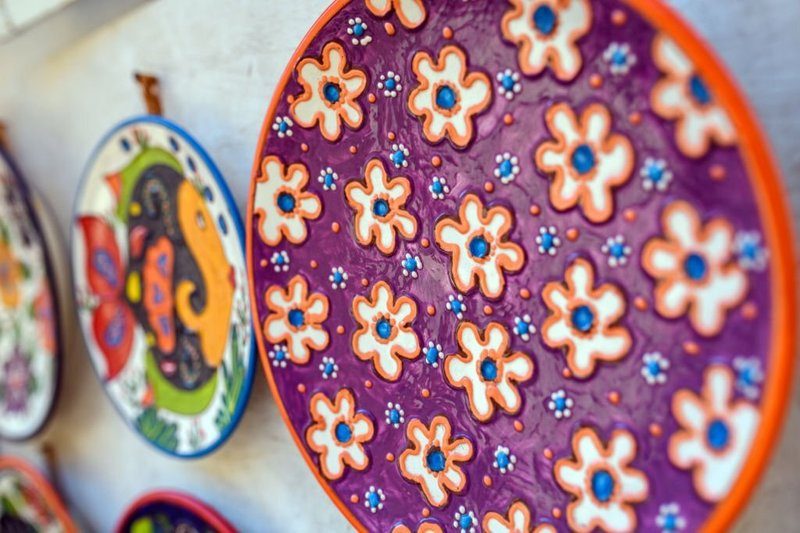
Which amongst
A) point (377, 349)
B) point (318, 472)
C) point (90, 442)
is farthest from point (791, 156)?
point (90, 442)

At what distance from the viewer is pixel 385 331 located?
54 cm

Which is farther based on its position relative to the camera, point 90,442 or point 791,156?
point 90,442

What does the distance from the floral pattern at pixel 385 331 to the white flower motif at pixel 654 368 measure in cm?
18

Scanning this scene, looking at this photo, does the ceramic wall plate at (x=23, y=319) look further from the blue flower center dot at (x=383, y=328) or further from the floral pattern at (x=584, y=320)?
the floral pattern at (x=584, y=320)

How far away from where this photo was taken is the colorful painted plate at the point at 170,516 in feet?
2.34

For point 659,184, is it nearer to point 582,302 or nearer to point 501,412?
point 582,302

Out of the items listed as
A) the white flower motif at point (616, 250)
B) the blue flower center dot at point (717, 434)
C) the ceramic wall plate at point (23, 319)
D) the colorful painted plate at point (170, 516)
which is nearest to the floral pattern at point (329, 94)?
the white flower motif at point (616, 250)

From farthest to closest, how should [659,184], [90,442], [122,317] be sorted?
[90,442] < [122,317] < [659,184]

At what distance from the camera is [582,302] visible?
42 centimetres

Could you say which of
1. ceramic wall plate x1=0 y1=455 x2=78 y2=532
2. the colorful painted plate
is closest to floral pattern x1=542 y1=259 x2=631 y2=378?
the colorful painted plate

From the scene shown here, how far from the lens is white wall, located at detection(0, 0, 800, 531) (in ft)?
1.33

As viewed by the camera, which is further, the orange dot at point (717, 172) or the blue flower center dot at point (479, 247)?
the blue flower center dot at point (479, 247)

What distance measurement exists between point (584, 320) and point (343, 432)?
24cm

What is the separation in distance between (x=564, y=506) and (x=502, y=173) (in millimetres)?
229
